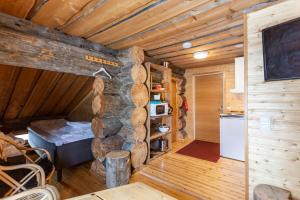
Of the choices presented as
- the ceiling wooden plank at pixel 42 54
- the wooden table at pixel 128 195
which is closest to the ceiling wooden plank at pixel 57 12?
the ceiling wooden plank at pixel 42 54

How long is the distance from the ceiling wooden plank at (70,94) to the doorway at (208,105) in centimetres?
340

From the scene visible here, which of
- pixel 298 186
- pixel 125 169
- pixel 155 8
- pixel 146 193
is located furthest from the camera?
pixel 125 169

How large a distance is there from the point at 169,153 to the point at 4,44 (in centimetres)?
354

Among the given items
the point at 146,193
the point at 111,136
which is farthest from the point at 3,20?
the point at 146,193

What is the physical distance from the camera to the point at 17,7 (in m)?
1.75

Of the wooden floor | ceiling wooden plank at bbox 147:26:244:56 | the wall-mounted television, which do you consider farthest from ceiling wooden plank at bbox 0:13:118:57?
the wall-mounted television

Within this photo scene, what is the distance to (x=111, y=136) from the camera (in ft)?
9.74

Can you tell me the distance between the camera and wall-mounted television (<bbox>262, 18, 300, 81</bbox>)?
1.40 meters

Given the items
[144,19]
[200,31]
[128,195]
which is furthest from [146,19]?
[128,195]

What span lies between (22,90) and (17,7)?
1.87 meters

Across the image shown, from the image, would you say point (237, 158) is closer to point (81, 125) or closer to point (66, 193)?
point (66, 193)

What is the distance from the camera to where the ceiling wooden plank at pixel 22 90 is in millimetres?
2766

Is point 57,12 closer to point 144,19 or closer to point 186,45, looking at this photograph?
point 144,19

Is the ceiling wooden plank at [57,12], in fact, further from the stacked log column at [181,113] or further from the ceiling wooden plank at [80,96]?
the stacked log column at [181,113]
